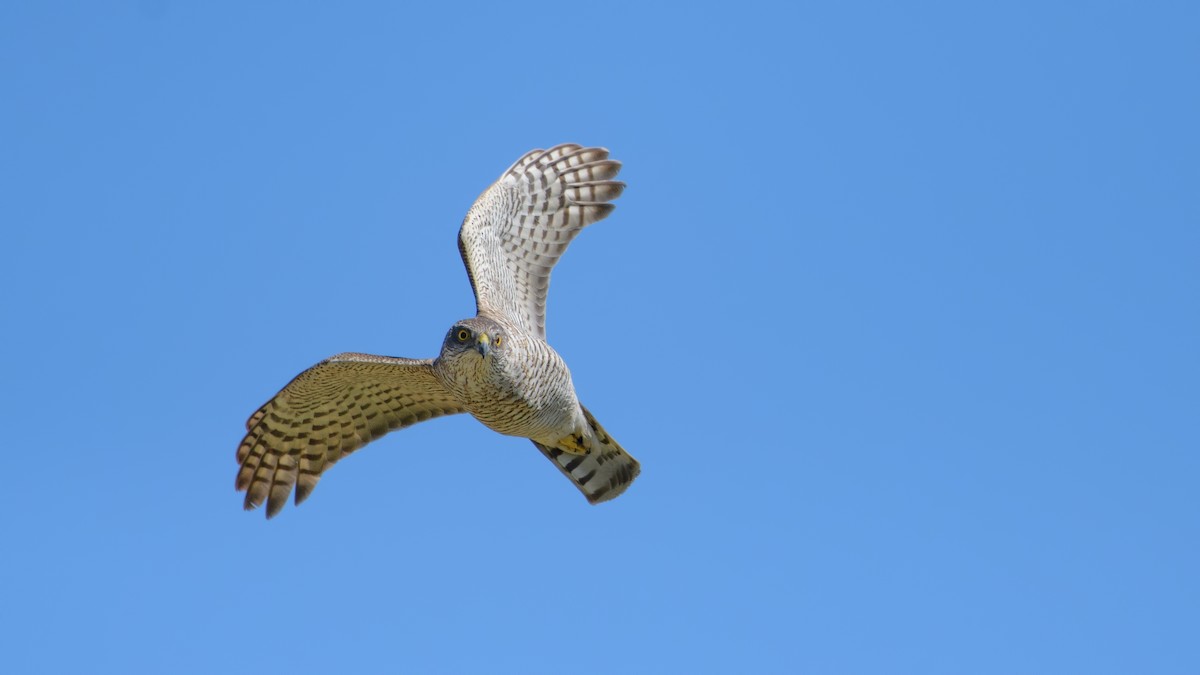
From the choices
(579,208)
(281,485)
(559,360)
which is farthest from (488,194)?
(281,485)

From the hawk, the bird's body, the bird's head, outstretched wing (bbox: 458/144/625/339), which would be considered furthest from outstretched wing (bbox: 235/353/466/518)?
the bird's head

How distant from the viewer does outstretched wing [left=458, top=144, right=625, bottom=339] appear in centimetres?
1387

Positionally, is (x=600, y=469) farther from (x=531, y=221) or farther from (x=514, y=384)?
(x=531, y=221)

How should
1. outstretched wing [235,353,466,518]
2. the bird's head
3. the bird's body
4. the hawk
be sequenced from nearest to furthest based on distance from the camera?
the bird's head
the bird's body
the hawk
outstretched wing [235,353,466,518]

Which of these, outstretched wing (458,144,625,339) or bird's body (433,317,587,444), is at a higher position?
outstretched wing (458,144,625,339)

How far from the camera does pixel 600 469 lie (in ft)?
45.2

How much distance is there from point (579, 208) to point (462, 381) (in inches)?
146

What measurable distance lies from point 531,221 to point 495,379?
3351mm

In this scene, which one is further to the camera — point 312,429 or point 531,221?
point 531,221

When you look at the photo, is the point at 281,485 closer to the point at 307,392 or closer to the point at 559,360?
the point at 307,392

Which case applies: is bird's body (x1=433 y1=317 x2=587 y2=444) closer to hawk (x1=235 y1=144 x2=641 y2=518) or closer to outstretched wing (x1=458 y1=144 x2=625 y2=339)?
hawk (x1=235 y1=144 x2=641 y2=518)

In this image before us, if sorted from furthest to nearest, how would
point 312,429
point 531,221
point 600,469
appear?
point 531,221
point 600,469
point 312,429

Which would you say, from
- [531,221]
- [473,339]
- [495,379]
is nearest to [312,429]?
[495,379]

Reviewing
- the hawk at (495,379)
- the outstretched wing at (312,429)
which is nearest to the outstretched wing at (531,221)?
the hawk at (495,379)
